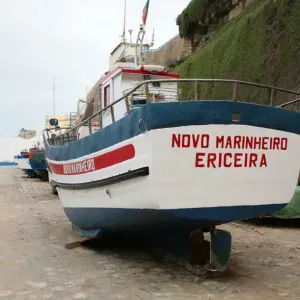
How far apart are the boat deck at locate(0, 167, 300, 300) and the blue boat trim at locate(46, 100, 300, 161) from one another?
150 cm

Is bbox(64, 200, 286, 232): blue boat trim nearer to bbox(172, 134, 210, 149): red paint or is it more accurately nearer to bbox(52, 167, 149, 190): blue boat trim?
bbox(52, 167, 149, 190): blue boat trim

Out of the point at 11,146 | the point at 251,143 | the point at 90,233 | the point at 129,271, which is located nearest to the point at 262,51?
the point at 90,233

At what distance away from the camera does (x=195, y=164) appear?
423cm

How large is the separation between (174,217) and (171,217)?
0.03 metres

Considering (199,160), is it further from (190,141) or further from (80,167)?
(80,167)

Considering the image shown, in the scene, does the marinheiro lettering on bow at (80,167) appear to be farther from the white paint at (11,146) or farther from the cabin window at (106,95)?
the white paint at (11,146)

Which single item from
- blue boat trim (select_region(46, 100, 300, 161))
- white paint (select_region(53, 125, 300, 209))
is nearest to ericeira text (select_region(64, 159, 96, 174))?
blue boat trim (select_region(46, 100, 300, 161))

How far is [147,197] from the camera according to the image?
431cm

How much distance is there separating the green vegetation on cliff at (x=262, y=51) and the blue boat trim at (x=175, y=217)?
432cm

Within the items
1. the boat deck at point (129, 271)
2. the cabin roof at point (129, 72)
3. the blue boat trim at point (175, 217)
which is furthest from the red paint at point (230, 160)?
the cabin roof at point (129, 72)

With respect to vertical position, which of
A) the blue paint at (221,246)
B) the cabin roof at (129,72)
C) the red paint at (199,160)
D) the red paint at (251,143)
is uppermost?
the cabin roof at (129,72)

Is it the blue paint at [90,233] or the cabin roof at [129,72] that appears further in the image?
the cabin roof at [129,72]

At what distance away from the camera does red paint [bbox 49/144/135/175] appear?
14.8 feet

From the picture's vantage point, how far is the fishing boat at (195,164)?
4.20 meters
